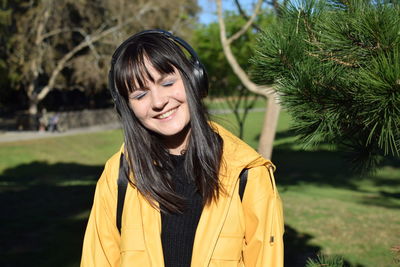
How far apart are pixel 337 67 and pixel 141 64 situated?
760mm

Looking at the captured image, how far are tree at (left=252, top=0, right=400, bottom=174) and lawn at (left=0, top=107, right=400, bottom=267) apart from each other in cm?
28

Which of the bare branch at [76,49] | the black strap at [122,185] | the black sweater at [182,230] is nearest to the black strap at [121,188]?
the black strap at [122,185]

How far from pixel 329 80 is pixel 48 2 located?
92.4 feet

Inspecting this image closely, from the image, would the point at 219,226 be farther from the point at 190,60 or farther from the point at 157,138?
the point at 190,60

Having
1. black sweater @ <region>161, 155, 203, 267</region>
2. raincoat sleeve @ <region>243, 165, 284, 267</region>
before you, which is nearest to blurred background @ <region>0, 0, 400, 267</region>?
raincoat sleeve @ <region>243, 165, 284, 267</region>

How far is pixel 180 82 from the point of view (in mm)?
2010

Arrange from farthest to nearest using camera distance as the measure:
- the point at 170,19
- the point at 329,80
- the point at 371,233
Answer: the point at 170,19 → the point at 371,233 → the point at 329,80

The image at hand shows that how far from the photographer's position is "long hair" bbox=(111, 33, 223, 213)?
6.43 feet

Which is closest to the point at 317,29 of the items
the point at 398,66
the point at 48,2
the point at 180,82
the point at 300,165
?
the point at 398,66

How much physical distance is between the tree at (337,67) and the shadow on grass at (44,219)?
14.9 ft

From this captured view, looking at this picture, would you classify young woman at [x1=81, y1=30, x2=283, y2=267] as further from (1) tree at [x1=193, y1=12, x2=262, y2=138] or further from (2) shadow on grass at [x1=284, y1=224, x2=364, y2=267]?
(1) tree at [x1=193, y1=12, x2=262, y2=138]

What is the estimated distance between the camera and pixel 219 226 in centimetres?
183

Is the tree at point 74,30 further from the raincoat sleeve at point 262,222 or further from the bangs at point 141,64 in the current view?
the raincoat sleeve at point 262,222

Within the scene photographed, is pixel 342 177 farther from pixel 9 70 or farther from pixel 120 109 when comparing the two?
pixel 9 70
